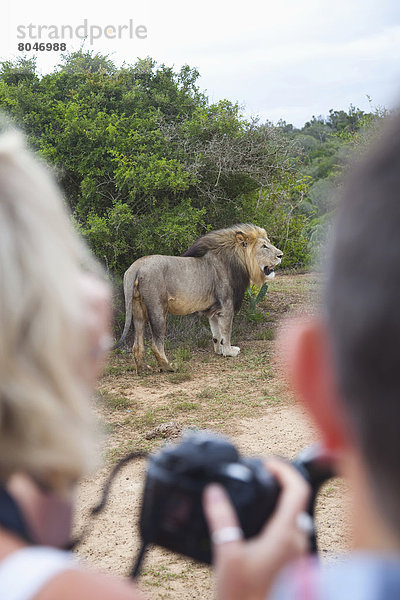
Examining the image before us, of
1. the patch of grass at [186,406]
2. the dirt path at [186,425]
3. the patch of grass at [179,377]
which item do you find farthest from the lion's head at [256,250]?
the patch of grass at [186,406]

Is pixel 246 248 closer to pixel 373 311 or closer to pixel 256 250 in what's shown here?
pixel 256 250

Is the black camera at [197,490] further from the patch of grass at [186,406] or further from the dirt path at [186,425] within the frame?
the patch of grass at [186,406]

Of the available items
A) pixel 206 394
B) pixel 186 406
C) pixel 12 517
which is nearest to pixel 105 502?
pixel 12 517

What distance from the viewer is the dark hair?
0.48m

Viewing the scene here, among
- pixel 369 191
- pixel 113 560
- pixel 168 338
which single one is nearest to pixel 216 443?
pixel 369 191

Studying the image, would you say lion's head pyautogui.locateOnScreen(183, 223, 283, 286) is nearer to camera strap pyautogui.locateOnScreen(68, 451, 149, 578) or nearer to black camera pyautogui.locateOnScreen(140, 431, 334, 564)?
camera strap pyautogui.locateOnScreen(68, 451, 149, 578)

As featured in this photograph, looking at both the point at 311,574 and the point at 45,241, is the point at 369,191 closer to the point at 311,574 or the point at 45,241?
the point at 311,574

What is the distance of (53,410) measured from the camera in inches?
31.0

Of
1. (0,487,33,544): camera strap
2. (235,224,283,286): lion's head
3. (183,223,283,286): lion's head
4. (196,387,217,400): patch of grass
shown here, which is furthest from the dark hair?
(235,224,283,286): lion's head

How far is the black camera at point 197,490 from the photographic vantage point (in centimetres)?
79

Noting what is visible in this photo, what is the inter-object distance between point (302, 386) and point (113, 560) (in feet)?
10.6

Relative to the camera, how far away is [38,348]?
2.53 ft

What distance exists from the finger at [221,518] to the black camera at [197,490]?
13 millimetres

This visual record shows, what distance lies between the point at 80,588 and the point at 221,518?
0.61ft
